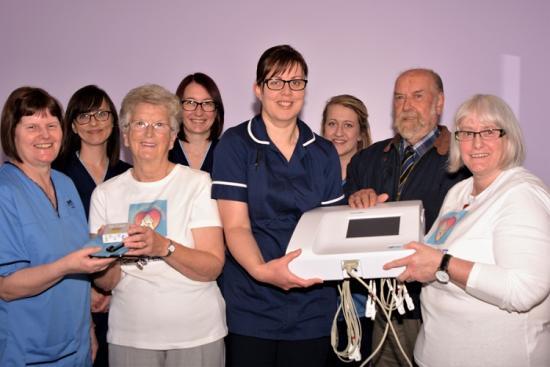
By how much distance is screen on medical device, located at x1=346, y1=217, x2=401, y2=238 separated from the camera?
1947 mm

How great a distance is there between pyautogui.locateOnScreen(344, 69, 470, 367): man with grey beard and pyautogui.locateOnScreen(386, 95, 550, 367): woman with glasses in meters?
→ 0.44

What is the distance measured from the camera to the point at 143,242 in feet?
6.12

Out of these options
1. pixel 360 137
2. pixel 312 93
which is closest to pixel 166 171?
pixel 360 137

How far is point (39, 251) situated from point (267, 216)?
0.76 meters

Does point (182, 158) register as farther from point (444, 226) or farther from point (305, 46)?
point (444, 226)

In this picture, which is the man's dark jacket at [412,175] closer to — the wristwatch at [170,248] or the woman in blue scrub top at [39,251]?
the wristwatch at [170,248]

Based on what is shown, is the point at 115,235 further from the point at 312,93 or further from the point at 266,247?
the point at 312,93

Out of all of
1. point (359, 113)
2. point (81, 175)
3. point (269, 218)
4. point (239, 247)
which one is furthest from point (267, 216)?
point (359, 113)

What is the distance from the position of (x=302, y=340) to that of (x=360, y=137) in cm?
145

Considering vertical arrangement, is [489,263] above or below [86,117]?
below

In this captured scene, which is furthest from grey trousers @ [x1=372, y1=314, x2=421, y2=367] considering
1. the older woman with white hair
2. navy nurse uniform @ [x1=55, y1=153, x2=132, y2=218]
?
navy nurse uniform @ [x1=55, y1=153, x2=132, y2=218]

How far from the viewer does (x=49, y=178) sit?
2.20 m

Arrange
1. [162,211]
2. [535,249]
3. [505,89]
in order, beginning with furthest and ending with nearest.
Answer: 1. [505,89]
2. [162,211]
3. [535,249]

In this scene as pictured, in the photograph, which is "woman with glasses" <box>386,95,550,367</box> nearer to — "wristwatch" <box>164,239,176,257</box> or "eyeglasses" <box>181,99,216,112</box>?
"wristwatch" <box>164,239,176,257</box>
